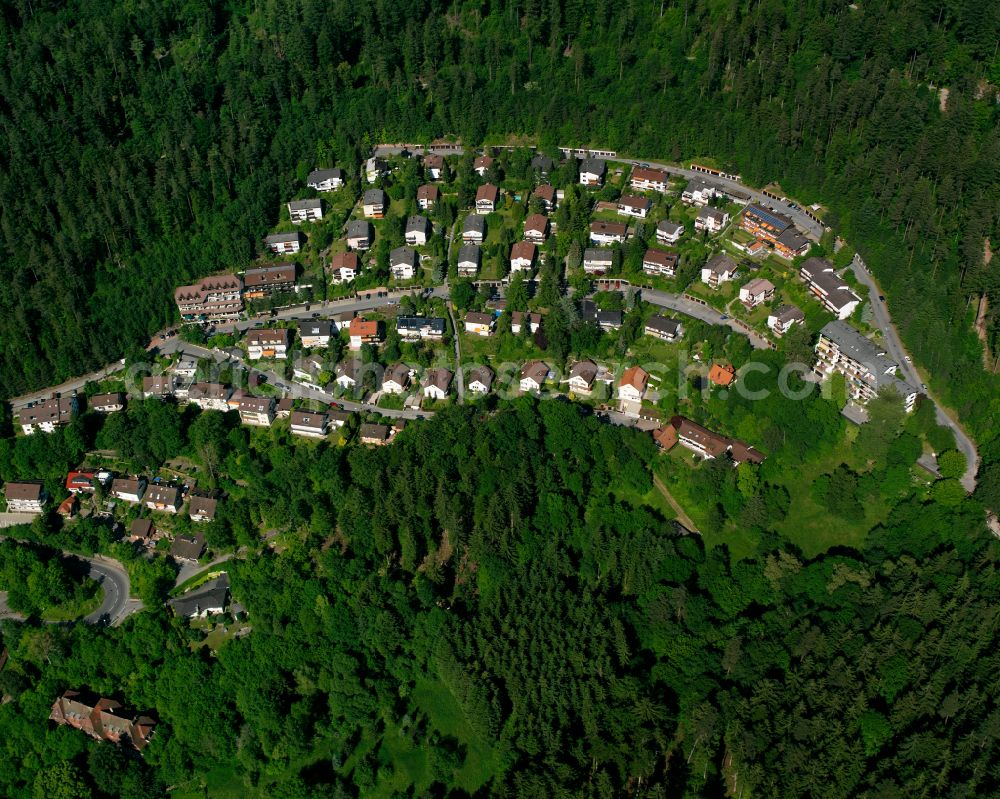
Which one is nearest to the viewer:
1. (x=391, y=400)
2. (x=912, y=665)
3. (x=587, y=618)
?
(x=912, y=665)

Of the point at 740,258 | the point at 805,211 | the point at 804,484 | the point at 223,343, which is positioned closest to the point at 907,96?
the point at 805,211

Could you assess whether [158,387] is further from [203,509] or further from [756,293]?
[756,293]

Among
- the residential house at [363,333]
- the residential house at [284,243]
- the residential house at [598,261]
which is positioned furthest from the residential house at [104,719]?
the residential house at [598,261]

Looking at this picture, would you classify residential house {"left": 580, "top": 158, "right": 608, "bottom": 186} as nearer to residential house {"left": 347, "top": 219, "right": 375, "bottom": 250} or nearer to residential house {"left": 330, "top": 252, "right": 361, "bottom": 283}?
residential house {"left": 347, "top": 219, "right": 375, "bottom": 250}

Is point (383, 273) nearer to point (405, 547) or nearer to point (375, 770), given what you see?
point (405, 547)

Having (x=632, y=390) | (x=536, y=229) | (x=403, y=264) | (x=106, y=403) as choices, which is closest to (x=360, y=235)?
(x=403, y=264)

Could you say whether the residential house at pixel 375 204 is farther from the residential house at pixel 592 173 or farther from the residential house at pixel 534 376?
the residential house at pixel 534 376
